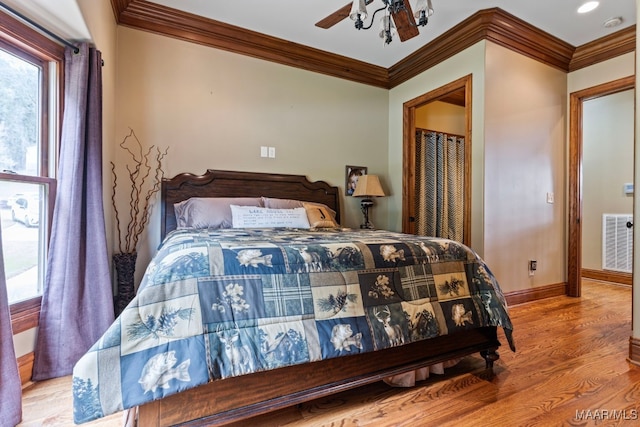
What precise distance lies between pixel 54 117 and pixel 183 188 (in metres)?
1.14

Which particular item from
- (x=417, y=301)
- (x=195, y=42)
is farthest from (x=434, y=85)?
(x=417, y=301)

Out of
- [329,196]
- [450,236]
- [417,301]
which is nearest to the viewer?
[417,301]

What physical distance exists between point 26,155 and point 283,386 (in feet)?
6.52

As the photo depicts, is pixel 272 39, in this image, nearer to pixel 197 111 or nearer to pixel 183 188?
pixel 197 111

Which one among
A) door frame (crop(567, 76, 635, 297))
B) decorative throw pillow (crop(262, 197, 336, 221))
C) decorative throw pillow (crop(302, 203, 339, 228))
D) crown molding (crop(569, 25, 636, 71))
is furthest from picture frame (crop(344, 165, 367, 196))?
crown molding (crop(569, 25, 636, 71))

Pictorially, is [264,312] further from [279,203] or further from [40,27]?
[40,27]

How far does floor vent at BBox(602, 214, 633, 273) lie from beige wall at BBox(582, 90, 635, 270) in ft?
0.21

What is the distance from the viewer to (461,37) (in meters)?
3.09

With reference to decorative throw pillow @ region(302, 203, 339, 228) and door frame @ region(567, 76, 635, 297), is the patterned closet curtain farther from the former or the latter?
decorative throw pillow @ region(302, 203, 339, 228)

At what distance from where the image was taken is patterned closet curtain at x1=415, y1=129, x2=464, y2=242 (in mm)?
4127

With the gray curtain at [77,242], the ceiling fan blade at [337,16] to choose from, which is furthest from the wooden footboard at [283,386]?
the ceiling fan blade at [337,16]

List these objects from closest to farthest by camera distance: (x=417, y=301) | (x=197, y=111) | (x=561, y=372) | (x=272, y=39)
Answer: (x=417, y=301)
(x=561, y=372)
(x=197, y=111)
(x=272, y=39)

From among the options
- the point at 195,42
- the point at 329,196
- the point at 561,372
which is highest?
the point at 195,42

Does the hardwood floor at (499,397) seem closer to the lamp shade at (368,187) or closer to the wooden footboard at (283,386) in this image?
the wooden footboard at (283,386)
